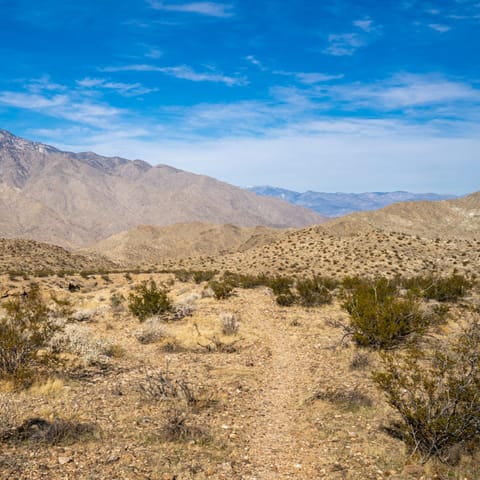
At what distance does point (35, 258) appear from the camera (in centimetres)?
5319

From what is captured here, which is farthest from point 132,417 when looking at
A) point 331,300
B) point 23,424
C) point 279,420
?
point 331,300

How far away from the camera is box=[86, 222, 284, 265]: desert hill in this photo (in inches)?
4070

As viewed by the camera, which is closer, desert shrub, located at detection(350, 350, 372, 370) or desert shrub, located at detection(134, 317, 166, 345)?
desert shrub, located at detection(350, 350, 372, 370)

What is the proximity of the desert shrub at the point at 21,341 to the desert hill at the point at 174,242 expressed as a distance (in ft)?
287

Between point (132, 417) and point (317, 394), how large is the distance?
374 cm

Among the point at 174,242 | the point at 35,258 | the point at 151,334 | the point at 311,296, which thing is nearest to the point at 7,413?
the point at 151,334

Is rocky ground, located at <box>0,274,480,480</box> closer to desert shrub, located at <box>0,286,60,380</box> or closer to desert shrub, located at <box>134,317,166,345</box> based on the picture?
desert shrub, located at <box>134,317,166,345</box>

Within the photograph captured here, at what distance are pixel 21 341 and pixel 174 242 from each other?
352 ft

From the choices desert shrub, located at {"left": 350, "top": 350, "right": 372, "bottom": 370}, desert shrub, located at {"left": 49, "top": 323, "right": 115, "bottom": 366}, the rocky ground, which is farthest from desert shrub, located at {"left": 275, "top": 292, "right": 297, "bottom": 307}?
desert shrub, located at {"left": 49, "top": 323, "right": 115, "bottom": 366}

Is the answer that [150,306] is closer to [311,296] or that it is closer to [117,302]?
[117,302]

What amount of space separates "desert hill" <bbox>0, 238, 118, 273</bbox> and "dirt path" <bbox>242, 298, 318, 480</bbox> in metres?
39.3

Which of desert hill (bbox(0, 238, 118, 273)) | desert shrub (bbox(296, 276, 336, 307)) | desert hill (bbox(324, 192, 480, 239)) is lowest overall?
desert hill (bbox(0, 238, 118, 273))

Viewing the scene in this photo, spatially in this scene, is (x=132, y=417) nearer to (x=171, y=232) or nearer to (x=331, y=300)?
(x=331, y=300)

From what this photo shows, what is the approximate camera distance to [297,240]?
177ft
